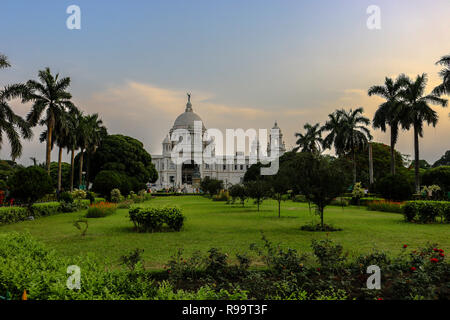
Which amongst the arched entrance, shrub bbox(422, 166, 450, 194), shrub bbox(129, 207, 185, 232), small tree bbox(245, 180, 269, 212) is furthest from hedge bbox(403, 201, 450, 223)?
the arched entrance

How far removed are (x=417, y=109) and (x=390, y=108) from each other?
88.7 inches

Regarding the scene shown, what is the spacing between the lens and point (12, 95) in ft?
80.6

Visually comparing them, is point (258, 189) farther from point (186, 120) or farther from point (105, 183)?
point (186, 120)

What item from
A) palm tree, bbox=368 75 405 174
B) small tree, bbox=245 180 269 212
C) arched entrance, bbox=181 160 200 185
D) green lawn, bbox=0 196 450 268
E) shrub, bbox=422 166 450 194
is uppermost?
palm tree, bbox=368 75 405 174

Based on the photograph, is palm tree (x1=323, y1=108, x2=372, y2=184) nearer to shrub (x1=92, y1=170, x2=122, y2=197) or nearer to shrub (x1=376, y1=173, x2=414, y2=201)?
shrub (x1=376, y1=173, x2=414, y2=201)

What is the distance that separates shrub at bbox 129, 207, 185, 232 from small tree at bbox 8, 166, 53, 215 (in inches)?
354

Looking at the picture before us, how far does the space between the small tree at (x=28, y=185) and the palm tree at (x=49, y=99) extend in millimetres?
9965

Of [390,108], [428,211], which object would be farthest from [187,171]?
[428,211]

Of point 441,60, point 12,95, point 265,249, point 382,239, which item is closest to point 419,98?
point 441,60

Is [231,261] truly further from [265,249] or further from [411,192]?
[411,192]

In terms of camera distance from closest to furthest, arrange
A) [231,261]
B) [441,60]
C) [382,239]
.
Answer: [231,261]
[382,239]
[441,60]

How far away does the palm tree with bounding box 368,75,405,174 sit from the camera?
1280 inches

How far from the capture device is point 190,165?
336ft
